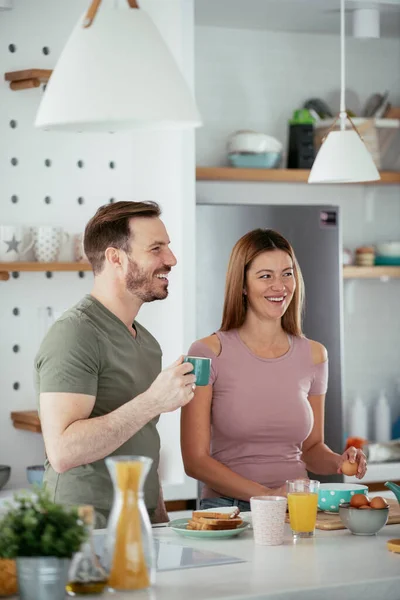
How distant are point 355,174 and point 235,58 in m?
1.95

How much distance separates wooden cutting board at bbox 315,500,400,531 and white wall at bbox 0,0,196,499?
1.74m

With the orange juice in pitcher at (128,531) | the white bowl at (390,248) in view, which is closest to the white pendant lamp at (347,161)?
the white bowl at (390,248)

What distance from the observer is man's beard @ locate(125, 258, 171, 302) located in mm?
2805

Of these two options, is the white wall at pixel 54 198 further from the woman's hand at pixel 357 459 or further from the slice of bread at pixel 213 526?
the slice of bread at pixel 213 526

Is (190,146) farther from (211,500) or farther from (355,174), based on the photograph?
(211,500)

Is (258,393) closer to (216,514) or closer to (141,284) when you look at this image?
(141,284)

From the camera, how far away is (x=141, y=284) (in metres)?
2.81

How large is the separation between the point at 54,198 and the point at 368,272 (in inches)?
68.7

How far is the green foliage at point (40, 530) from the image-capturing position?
5.76 feet

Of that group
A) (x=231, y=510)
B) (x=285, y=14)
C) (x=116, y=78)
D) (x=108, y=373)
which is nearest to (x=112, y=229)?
(x=108, y=373)

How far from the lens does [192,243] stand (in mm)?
4426

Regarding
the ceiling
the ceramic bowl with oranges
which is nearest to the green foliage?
the ceramic bowl with oranges

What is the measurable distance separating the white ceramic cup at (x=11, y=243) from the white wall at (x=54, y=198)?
0.19 meters

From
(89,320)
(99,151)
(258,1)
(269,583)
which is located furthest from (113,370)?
(258,1)
